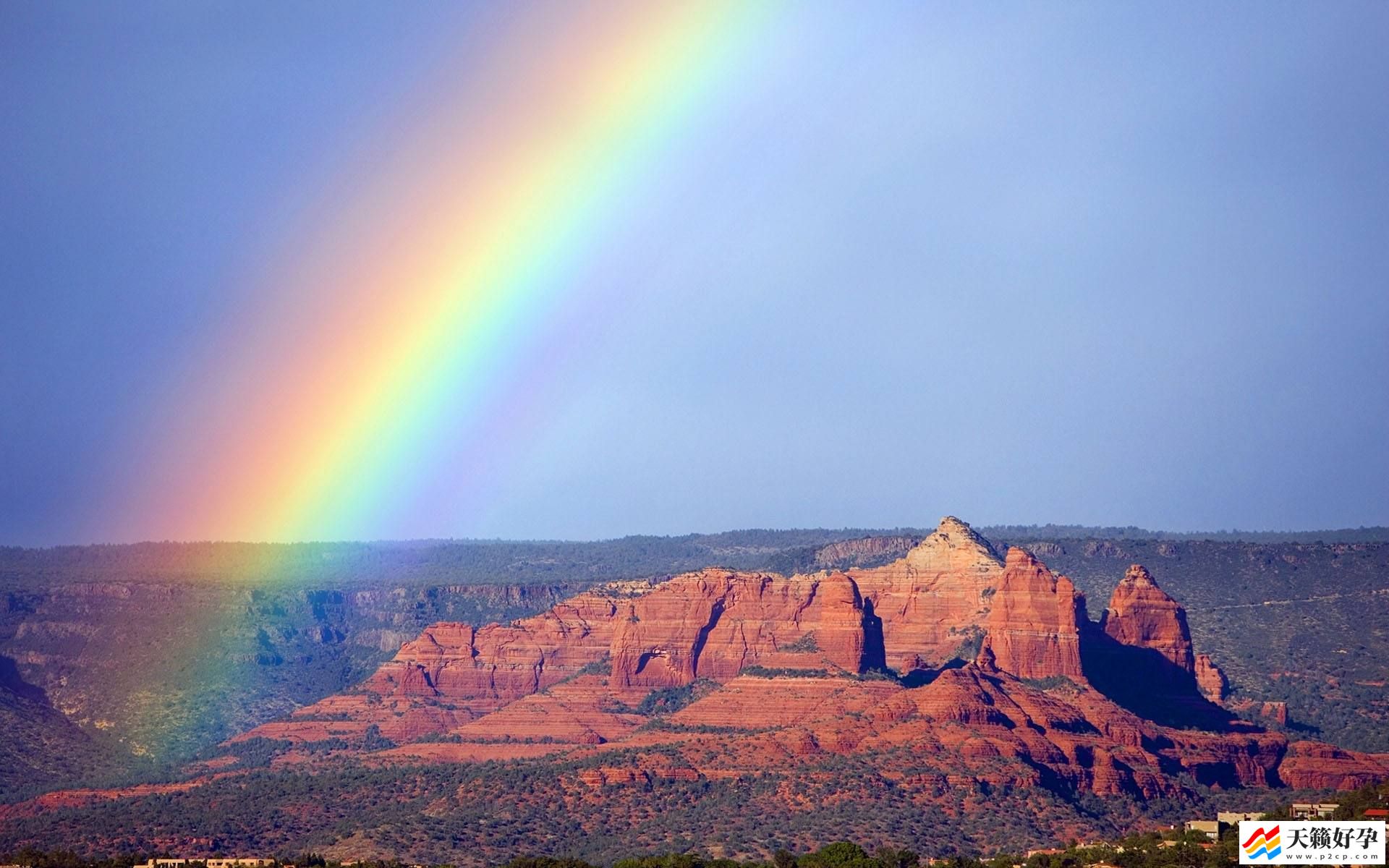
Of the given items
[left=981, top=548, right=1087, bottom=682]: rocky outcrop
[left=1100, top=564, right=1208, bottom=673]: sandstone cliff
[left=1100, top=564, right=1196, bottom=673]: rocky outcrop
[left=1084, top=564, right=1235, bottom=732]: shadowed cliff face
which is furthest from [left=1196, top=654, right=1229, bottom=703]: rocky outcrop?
[left=981, top=548, right=1087, bottom=682]: rocky outcrop

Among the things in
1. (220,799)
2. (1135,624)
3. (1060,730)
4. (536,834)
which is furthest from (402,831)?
(1135,624)

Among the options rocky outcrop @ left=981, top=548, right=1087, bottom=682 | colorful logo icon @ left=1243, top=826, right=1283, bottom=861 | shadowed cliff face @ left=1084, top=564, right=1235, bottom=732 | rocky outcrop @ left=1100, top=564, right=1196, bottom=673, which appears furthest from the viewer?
rocky outcrop @ left=1100, top=564, right=1196, bottom=673

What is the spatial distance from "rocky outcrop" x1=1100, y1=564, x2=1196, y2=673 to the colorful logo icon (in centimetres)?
10350

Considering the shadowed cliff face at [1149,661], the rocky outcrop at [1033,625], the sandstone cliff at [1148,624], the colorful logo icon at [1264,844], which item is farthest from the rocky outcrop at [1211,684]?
the colorful logo icon at [1264,844]

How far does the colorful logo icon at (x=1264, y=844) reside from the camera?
9119 cm

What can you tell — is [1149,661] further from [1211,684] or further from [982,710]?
[982,710]

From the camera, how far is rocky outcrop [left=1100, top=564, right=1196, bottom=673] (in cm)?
19625

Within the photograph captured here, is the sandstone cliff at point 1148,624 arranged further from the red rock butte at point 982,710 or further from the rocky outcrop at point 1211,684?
the rocky outcrop at point 1211,684

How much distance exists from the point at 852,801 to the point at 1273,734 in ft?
141

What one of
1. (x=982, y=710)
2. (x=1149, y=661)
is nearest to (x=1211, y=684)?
(x=1149, y=661)

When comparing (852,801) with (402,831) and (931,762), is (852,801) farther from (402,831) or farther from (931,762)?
(402,831)

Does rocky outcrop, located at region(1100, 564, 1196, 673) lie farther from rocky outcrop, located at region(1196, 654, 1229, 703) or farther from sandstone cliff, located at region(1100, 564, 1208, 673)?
rocky outcrop, located at region(1196, 654, 1229, 703)

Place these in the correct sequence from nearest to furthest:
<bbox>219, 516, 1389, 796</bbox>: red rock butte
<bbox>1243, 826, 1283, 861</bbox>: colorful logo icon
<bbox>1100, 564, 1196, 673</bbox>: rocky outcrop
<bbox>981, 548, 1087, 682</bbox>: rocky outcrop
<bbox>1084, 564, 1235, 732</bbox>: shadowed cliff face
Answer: <bbox>1243, 826, 1283, 861</bbox>: colorful logo icon < <bbox>219, 516, 1389, 796</bbox>: red rock butte < <bbox>981, 548, 1087, 682</bbox>: rocky outcrop < <bbox>1084, 564, 1235, 732</bbox>: shadowed cliff face < <bbox>1100, 564, 1196, 673</bbox>: rocky outcrop

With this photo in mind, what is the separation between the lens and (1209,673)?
199500 mm
